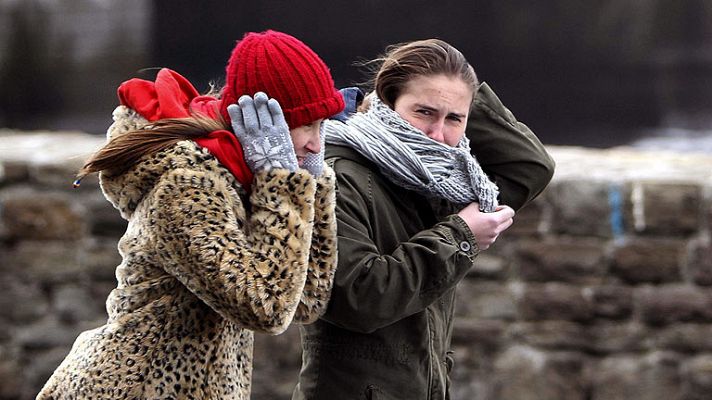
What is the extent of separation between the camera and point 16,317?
482 centimetres

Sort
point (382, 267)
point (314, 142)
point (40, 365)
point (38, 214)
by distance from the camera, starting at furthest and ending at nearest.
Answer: point (40, 365), point (38, 214), point (382, 267), point (314, 142)

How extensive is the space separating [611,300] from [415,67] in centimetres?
228

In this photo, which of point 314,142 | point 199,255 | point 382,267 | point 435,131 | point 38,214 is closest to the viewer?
point 199,255

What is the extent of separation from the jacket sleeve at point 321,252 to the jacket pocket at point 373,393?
0.28 metres

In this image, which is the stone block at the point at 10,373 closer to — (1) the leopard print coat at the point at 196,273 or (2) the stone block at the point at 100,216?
(2) the stone block at the point at 100,216

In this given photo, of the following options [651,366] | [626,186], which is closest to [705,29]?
[626,186]

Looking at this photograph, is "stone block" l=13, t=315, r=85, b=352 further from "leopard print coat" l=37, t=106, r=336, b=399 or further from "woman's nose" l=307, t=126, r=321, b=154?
"woman's nose" l=307, t=126, r=321, b=154

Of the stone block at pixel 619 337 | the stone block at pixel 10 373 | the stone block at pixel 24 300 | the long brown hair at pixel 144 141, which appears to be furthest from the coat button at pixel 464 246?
the stone block at pixel 10 373

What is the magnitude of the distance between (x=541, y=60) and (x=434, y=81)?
3.03 m

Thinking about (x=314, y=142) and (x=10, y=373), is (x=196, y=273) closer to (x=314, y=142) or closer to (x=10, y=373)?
(x=314, y=142)

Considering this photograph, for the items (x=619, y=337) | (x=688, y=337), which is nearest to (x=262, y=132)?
(x=619, y=337)

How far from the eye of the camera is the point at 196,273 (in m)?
2.17

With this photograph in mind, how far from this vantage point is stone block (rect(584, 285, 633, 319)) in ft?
14.9

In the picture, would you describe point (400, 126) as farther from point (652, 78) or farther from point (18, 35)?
point (18, 35)
